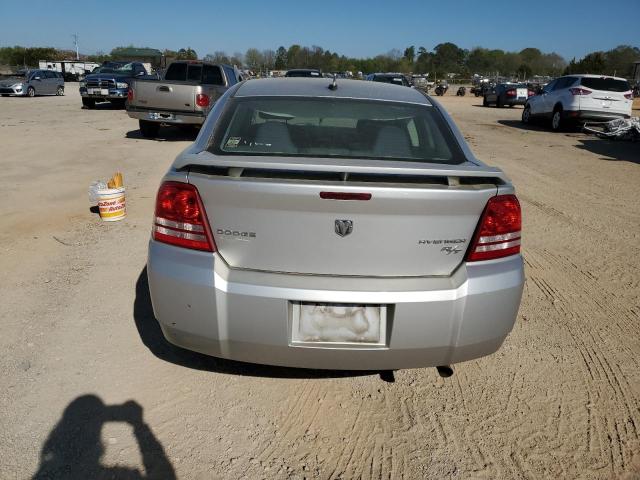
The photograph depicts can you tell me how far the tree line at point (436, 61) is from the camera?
76062 mm

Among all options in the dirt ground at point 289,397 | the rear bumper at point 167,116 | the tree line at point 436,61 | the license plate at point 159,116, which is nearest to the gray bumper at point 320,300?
the dirt ground at point 289,397

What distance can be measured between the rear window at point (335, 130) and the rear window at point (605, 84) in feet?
51.2

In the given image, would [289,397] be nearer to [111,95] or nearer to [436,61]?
[111,95]

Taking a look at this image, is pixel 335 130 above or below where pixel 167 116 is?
above

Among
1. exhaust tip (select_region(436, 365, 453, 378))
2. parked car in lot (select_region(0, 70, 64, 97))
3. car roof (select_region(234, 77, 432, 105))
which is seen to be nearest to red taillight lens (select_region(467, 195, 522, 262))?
exhaust tip (select_region(436, 365, 453, 378))

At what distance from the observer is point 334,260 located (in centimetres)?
238

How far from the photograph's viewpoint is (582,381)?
3094 millimetres

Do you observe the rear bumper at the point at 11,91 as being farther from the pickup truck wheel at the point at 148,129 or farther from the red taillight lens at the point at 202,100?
the red taillight lens at the point at 202,100

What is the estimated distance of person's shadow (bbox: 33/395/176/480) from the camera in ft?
7.46

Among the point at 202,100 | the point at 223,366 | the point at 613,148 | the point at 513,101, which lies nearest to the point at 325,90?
the point at 223,366

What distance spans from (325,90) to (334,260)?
1548 millimetres

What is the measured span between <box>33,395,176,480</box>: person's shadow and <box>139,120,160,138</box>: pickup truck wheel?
11.1 m

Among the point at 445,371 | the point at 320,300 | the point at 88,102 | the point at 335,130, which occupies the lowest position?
the point at 445,371

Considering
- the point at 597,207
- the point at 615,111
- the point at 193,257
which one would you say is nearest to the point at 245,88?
the point at 193,257
